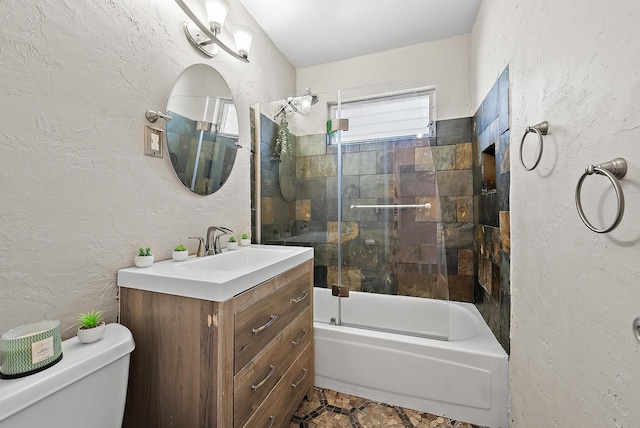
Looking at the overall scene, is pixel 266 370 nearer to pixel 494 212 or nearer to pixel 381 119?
pixel 494 212

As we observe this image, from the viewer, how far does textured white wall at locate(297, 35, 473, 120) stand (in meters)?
2.25

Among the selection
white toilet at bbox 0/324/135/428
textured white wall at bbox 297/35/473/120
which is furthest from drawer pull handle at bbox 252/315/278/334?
textured white wall at bbox 297/35/473/120

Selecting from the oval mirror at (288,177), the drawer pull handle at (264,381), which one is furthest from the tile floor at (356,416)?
the oval mirror at (288,177)

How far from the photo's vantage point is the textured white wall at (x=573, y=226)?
0.63m

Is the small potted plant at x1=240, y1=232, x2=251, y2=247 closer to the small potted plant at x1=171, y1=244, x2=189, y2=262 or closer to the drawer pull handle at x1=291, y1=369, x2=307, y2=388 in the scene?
the small potted plant at x1=171, y1=244, x2=189, y2=262

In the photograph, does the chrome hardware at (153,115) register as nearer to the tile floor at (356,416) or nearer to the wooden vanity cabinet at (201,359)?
the wooden vanity cabinet at (201,359)

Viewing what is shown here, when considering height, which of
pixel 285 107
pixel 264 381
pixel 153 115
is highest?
pixel 285 107

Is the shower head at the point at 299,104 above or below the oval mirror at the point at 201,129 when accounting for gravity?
above

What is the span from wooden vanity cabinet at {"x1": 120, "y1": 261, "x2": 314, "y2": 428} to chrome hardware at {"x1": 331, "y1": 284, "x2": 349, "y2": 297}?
100 cm

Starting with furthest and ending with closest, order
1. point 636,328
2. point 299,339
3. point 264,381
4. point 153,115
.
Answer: point 299,339 < point 153,115 < point 264,381 < point 636,328

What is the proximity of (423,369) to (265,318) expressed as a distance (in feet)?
3.28

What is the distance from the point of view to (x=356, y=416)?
1.43 meters

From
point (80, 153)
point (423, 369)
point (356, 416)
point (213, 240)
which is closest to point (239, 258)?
point (213, 240)

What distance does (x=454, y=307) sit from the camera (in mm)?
2055
